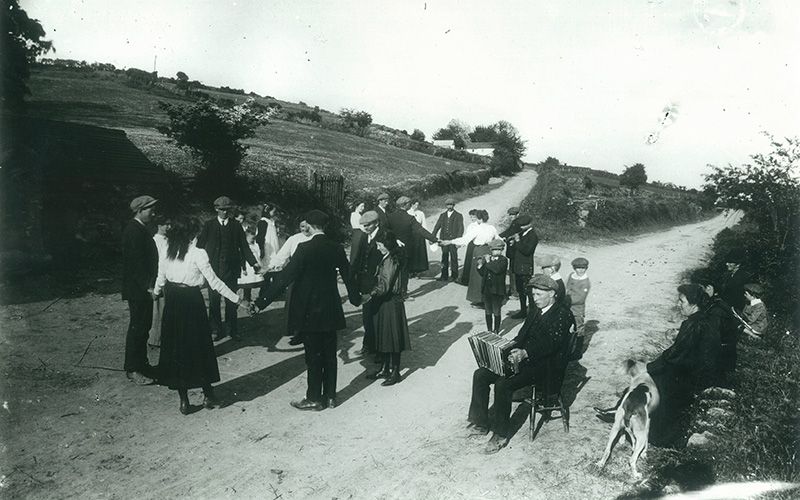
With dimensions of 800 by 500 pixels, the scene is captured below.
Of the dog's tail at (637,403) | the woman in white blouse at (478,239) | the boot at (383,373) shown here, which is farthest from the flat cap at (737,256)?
the boot at (383,373)

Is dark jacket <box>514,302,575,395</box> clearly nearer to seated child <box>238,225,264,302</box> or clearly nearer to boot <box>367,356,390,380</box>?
boot <box>367,356,390,380</box>

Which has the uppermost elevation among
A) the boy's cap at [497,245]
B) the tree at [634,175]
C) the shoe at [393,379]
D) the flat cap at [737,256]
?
the tree at [634,175]

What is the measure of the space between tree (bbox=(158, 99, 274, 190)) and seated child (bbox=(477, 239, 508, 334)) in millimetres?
11872

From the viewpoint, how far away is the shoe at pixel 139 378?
5.82m

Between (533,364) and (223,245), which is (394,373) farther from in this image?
(223,245)

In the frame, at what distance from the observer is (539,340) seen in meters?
4.73

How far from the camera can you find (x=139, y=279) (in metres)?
5.62

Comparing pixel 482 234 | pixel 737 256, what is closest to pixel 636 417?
pixel 737 256

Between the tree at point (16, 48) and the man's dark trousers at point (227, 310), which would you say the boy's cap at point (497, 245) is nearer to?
the man's dark trousers at point (227, 310)

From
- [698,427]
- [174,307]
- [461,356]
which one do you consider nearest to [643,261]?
[461,356]

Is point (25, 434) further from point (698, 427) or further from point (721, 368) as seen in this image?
point (721, 368)

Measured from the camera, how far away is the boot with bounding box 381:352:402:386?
6078mm

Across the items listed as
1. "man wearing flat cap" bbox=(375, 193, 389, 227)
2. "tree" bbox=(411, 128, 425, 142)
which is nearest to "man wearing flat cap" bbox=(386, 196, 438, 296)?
"man wearing flat cap" bbox=(375, 193, 389, 227)

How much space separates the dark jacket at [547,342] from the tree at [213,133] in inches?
558
